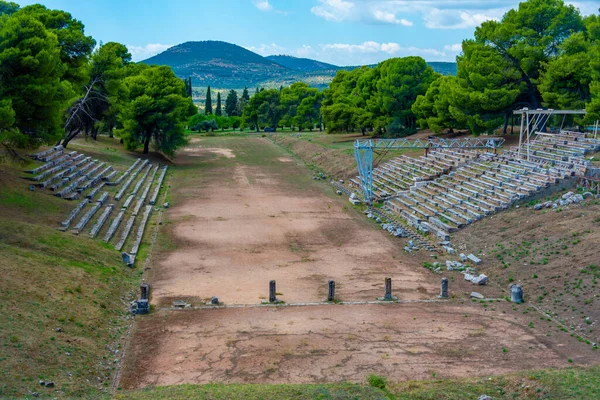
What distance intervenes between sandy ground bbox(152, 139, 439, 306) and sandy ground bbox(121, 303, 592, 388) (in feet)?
6.20

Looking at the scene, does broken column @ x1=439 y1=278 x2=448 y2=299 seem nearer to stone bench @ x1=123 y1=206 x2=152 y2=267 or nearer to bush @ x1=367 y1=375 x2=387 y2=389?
bush @ x1=367 y1=375 x2=387 y2=389

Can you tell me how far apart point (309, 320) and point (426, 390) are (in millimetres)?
6595

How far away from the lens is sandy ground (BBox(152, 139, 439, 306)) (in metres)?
23.4

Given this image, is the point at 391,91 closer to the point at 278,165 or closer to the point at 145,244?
the point at 278,165

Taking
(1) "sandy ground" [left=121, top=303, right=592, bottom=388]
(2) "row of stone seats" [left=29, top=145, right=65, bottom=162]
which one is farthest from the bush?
(2) "row of stone seats" [left=29, top=145, right=65, bottom=162]

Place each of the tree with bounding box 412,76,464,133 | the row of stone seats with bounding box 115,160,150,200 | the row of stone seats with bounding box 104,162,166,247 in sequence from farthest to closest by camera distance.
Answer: the tree with bounding box 412,76,464,133
the row of stone seats with bounding box 115,160,150,200
the row of stone seats with bounding box 104,162,166,247

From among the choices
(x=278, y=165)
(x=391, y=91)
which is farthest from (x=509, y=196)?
(x=391, y=91)

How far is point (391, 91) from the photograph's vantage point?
68312 millimetres

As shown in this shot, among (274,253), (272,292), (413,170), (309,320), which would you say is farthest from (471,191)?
(309,320)

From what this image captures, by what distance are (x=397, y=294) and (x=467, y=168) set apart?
60.5ft

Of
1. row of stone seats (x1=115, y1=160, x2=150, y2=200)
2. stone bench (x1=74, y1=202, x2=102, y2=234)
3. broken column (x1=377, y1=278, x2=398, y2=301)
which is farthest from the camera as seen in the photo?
row of stone seats (x1=115, y1=160, x2=150, y2=200)

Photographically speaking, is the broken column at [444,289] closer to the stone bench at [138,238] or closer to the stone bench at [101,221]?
the stone bench at [138,238]

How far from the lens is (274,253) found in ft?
94.7

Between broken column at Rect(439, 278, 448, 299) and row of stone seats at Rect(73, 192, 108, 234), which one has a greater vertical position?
row of stone seats at Rect(73, 192, 108, 234)
